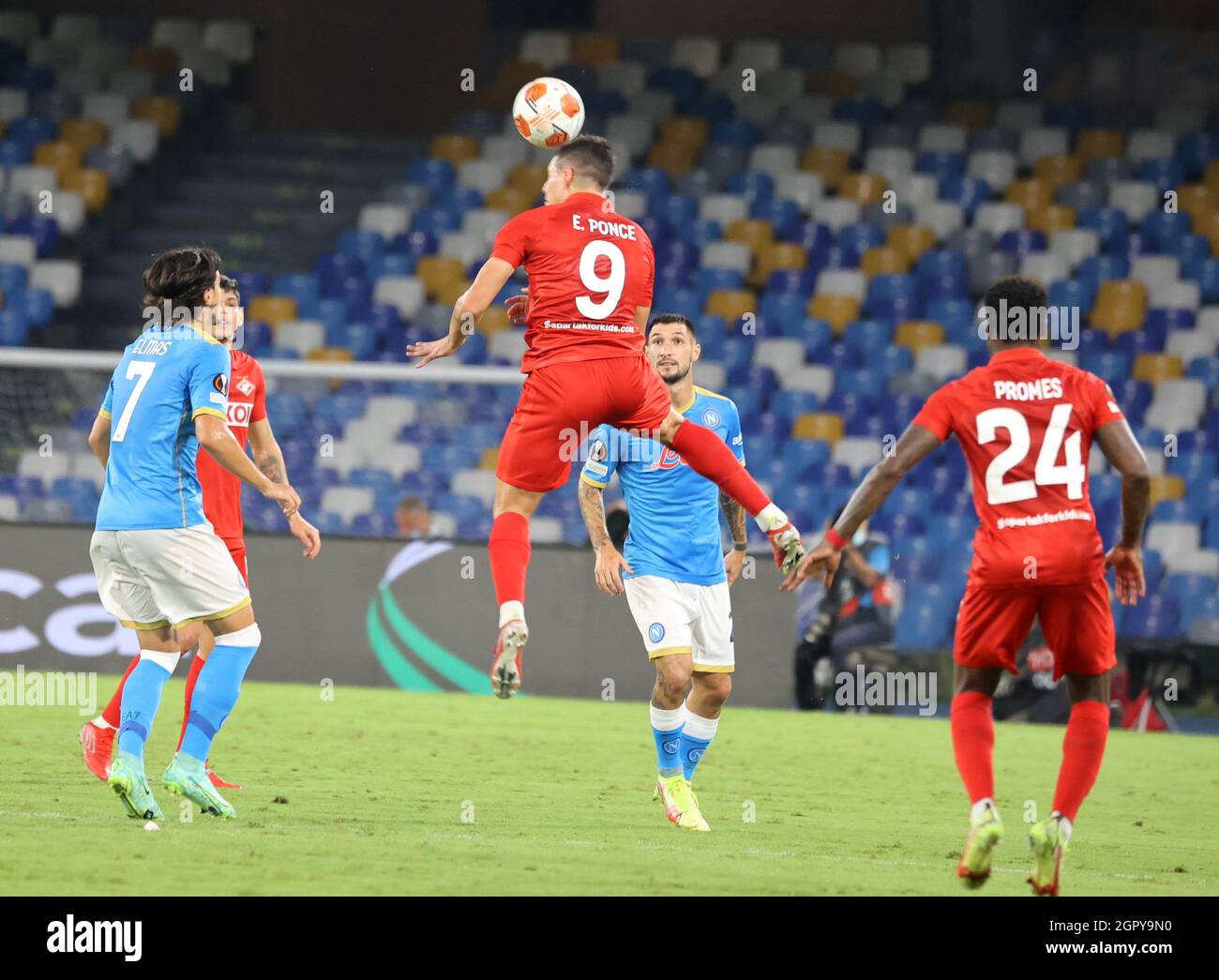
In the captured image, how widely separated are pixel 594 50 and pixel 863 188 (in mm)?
4378

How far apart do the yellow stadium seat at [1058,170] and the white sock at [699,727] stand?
1364 centimetres

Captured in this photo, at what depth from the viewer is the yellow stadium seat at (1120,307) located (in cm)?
1931

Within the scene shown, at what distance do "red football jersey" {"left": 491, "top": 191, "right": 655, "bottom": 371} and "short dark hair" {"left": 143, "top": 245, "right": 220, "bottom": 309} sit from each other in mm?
1224

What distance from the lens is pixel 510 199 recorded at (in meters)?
21.1

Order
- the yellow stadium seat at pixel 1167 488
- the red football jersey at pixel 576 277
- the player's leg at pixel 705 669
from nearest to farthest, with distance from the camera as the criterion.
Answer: the red football jersey at pixel 576 277
the player's leg at pixel 705 669
the yellow stadium seat at pixel 1167 488

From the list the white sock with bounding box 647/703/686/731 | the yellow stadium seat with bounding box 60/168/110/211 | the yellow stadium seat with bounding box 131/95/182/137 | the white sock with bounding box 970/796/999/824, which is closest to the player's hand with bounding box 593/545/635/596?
the white sock with bounding box 647/703/686/731

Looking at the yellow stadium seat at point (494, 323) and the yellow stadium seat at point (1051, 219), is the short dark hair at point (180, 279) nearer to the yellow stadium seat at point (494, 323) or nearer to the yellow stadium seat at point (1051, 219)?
the yellow stadium seat at point (494, 323)

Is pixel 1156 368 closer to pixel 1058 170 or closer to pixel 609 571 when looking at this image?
pixel 1058 170

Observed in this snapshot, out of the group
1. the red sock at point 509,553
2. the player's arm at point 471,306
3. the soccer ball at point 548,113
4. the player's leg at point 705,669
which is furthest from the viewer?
the player's leg at point 705,669

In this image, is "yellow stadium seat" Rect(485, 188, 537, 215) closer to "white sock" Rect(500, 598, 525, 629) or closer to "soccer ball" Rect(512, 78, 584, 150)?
"soccer ball" Rect(512, 78, 584, 150)

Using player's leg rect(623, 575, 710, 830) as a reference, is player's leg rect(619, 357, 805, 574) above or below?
above

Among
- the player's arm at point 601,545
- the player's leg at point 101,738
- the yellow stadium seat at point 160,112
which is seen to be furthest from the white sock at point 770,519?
the yellow stadium seat at point 160,112

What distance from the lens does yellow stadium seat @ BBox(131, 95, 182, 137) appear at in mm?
22344

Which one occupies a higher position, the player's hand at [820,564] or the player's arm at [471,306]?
the player's arm at [471,306]
